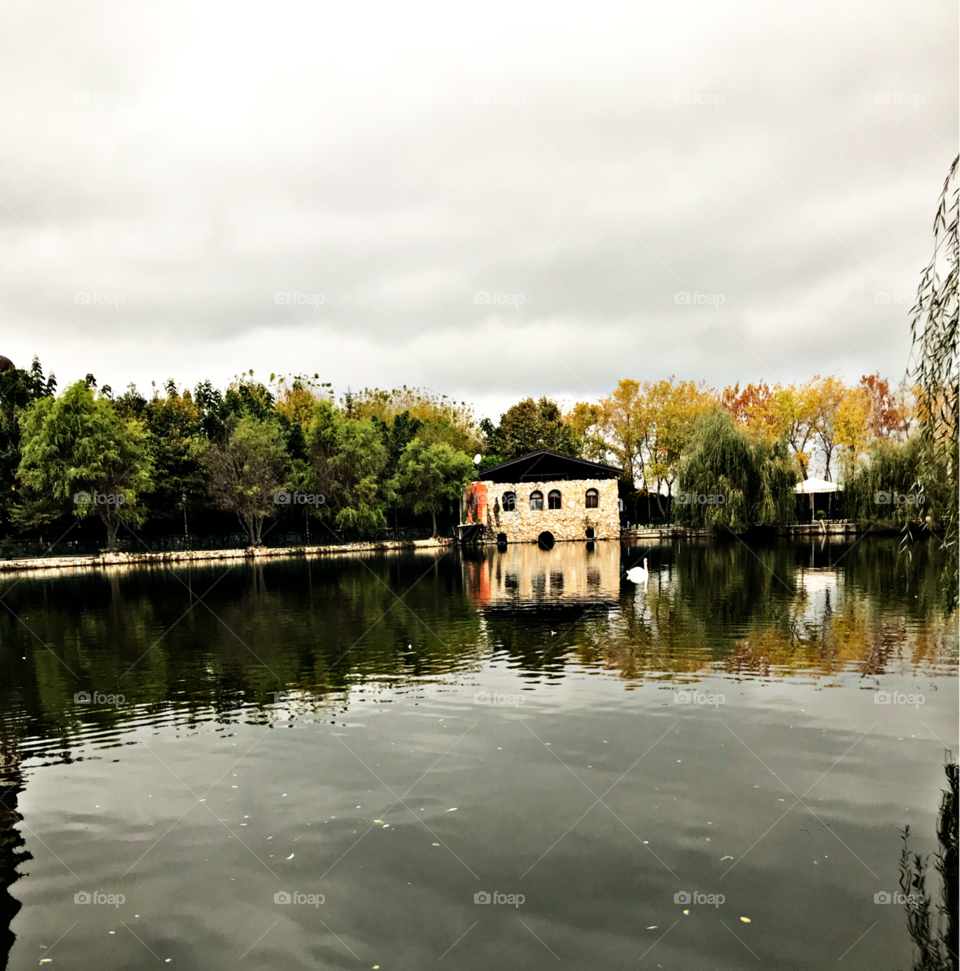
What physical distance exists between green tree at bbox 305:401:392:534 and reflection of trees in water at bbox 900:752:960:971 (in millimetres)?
47965

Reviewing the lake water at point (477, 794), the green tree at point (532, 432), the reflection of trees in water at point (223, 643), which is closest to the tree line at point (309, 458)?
the green tree at point (532, 432)

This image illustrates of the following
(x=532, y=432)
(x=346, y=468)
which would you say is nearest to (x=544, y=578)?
(x=346, y=468)

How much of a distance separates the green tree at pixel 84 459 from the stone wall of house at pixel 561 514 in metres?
26.0

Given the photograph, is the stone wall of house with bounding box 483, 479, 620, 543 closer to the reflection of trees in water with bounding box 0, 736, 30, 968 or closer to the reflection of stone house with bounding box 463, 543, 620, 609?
the reflection of stone house with bounding box 463, 543, 620, 609

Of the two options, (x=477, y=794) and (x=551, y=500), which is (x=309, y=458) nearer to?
(x=551, y=500)

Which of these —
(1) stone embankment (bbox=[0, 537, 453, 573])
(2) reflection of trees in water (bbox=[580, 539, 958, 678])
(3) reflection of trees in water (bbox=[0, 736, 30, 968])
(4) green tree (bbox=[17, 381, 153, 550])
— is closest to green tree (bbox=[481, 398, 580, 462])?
(1) stone embankment (bbox=[0, 537, 453, 573])

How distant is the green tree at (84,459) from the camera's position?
45.6 m

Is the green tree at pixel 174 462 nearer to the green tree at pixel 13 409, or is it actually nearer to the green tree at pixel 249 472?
the green tree at pixel 249 472

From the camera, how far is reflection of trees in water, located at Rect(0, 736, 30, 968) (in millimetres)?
5539

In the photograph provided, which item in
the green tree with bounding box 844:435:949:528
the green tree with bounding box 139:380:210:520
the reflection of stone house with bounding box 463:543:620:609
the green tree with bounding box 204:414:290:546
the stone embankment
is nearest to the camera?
the reflection of stone house with bounding box 463:543:620:609

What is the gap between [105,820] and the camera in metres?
7.26

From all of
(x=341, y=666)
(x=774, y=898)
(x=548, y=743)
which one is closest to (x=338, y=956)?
(x=774, y=898)

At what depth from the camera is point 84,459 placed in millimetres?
46062

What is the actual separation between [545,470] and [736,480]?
48.5 ft
